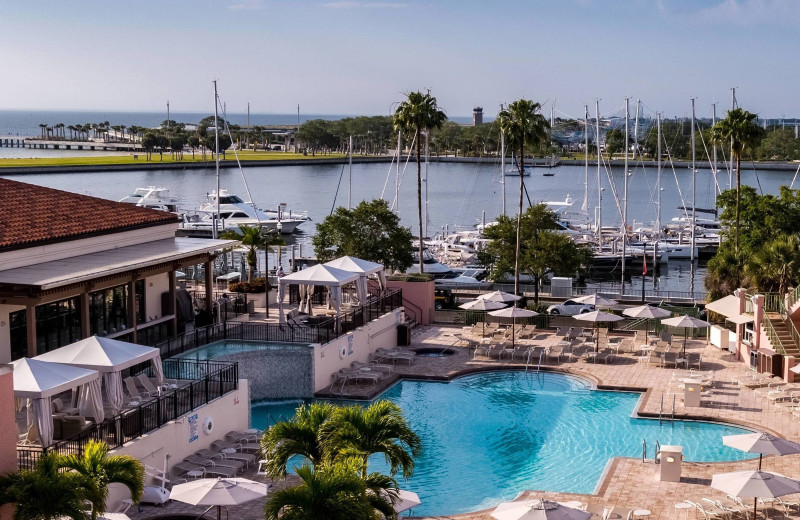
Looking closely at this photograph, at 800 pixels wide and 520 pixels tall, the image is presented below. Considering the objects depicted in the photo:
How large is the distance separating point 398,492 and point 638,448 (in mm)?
10274

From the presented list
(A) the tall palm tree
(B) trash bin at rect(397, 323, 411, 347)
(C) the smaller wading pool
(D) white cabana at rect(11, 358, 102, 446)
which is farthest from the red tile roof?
(C) the smaller wading pool

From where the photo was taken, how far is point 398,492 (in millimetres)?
15469

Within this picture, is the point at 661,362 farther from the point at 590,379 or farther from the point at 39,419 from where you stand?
the point at 39,419

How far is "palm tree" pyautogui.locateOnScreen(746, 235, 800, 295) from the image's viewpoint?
33250 mm

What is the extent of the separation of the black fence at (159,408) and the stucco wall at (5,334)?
2879 millimetres

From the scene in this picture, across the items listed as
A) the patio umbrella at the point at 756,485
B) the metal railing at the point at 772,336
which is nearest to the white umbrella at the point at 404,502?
the patio umbrella at the point at 756,485

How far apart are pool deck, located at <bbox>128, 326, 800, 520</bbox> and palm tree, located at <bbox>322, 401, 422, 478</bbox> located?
3.65m

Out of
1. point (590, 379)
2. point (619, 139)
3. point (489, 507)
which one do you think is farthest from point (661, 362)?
point (619, 139)

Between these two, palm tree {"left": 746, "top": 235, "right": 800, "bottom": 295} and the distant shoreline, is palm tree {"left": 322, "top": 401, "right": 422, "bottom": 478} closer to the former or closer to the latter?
palm tree {"left": 746, "top": 235, "right": 800, "bottom": 295}

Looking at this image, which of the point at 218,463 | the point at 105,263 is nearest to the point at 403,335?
the point at 105,263

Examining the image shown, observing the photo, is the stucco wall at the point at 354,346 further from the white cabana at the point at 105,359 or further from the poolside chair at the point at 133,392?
the white cabana at the point at 105,359

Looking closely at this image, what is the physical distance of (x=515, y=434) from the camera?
83.5 feet

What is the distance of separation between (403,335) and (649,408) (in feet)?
32.9

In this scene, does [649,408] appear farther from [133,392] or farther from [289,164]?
[289,164]
